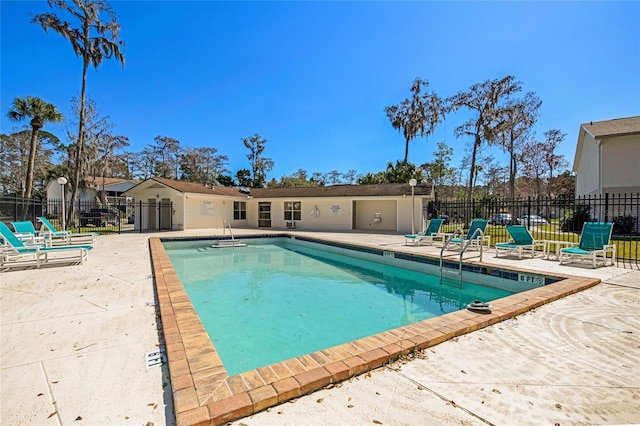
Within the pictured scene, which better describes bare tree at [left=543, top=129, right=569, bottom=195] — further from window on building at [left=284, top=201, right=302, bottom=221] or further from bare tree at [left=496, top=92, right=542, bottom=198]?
window on building at [left=284, top=201, right=302, bottom=221]

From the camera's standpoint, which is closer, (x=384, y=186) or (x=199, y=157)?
(x=384, y=186)

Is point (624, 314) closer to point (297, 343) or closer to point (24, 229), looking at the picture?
point (297, 343)

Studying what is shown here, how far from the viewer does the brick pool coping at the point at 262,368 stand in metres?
1.96

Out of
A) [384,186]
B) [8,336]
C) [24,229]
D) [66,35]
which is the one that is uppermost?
[66,35]

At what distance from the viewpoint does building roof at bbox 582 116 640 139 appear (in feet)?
51.5

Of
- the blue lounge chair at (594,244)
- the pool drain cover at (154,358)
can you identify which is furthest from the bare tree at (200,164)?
the pool drain cover at (154,358)

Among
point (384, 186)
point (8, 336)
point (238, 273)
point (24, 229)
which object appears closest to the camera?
point (8, 336)

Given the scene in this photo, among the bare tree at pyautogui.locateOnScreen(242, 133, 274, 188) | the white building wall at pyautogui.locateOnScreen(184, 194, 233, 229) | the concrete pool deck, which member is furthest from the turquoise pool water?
the bare tree at pyautogui.locateOnScreen(242, 133, 274, 188)

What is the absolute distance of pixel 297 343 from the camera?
415cm

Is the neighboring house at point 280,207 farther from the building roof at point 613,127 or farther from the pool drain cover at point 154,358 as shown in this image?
the pool drain cover at point 154,358

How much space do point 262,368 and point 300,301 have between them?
3604mm

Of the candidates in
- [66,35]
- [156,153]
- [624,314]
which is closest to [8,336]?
[624,314]

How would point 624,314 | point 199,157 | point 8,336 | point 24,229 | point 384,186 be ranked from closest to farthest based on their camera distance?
point 8,336 → point 624,314 → point 24,229 → point 384,186 → point 199,157

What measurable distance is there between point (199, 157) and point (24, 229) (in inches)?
1371
